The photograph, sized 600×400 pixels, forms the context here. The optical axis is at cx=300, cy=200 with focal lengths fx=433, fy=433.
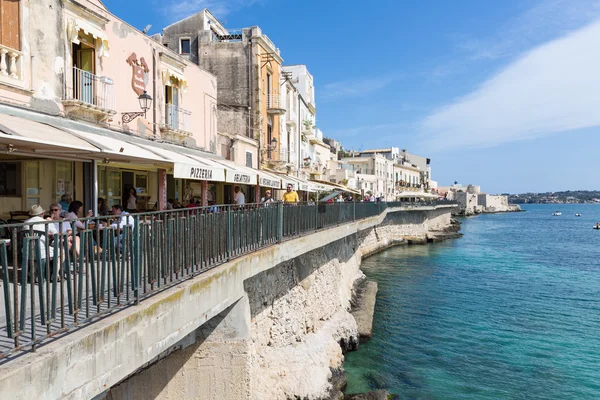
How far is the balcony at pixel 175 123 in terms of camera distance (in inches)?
602

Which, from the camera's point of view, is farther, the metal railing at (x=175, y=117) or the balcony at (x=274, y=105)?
the balcony at (x=274, y=105)

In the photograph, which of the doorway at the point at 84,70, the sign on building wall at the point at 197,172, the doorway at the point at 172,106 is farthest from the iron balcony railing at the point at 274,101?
the sign on building wall at the point at 197,172

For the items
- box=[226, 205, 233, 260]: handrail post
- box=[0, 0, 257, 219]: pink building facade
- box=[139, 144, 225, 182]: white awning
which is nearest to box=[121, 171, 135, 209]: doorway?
box=[0, 0, 257, 219]: pink building facade

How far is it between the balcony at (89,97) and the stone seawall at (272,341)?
6119 mm

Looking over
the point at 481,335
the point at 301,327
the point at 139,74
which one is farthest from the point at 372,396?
the point at 139,74

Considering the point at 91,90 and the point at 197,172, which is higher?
the point at 91,90

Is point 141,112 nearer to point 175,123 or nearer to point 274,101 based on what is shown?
point 175,123

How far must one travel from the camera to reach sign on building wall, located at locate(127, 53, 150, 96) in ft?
44.6

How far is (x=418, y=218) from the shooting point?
56.3 metres

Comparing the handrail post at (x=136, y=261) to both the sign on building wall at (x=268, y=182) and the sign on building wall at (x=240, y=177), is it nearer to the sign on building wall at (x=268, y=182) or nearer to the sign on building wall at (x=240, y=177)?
the sign on building wall at (x=240, y=177)

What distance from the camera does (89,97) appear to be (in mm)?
11617

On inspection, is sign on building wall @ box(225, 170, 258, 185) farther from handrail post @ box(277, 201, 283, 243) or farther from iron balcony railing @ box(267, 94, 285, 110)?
iron balcony railing @ box(267, 94, 285, 110)

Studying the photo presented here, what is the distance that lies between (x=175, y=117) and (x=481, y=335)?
15.0m

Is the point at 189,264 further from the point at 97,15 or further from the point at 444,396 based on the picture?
the point at 444,396
